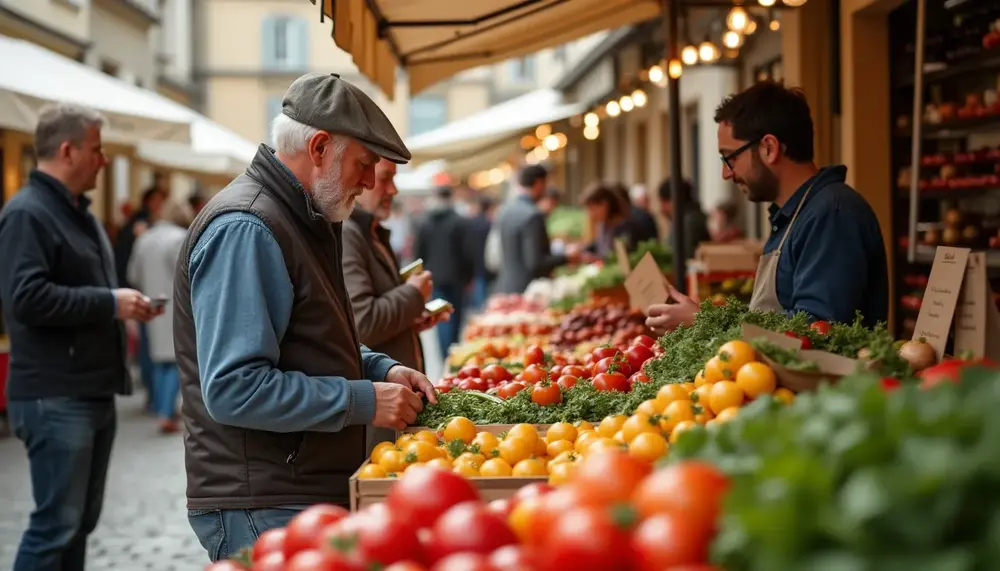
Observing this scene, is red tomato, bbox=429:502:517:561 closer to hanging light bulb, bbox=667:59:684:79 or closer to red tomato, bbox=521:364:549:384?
red tomato, bbox=521:364:549:384

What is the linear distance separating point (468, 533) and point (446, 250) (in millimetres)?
14825

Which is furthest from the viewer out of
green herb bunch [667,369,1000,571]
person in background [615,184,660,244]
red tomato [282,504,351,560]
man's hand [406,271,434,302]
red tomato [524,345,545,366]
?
person in background [615,184,660,244]

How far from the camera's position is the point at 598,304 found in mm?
9344

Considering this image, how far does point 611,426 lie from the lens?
3.44 metres

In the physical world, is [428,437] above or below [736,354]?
below

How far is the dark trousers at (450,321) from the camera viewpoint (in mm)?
14734

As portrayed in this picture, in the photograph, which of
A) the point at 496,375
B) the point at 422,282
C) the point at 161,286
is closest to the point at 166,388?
the point at 161,286

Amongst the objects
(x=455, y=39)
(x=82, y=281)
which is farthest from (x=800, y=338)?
(x=455, y=39)

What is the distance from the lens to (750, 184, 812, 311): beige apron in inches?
174

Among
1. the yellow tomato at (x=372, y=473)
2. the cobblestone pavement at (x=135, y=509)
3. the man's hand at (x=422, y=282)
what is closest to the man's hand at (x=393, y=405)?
the yellow tomato at (x=372, y=473)

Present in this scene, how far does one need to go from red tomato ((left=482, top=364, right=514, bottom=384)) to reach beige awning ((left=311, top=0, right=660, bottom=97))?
1.47 m

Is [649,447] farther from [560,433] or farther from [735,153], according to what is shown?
[735,153]

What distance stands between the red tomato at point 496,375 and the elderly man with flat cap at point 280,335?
4.60 ft

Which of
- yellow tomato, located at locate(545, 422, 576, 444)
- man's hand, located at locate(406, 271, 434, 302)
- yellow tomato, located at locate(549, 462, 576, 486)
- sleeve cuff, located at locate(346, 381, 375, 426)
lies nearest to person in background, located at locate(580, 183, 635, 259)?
man's hand, located at locate(406, 271, 434, 302)
